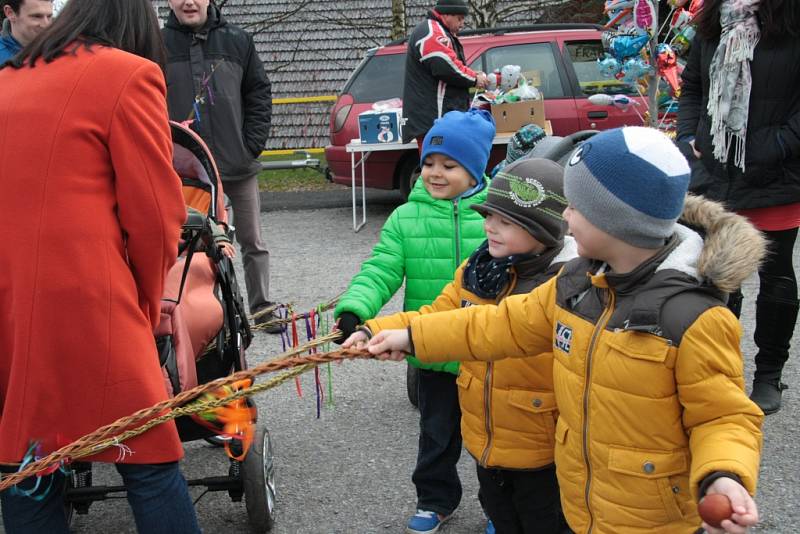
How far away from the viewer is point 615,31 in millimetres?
6414

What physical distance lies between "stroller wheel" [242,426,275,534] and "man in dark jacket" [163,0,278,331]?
2.20 metres

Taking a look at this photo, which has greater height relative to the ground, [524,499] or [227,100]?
[227,100]

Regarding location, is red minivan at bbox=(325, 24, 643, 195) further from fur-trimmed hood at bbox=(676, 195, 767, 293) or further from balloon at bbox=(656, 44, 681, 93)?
fur-trimmed hood at bbox=(676, 195, 767, 293)

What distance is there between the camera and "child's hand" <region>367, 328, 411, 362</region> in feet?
7.63

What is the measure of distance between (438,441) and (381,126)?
18.8ft

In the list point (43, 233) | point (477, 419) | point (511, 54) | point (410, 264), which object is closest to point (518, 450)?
point (477, 419)

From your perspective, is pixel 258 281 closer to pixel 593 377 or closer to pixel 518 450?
pixel 518 450

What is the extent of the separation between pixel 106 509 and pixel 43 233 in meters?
1.77

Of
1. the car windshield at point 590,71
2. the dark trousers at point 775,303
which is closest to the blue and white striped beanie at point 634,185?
the dark trousers at point 775,303

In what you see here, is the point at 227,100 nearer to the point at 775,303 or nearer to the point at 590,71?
the point at 775,303

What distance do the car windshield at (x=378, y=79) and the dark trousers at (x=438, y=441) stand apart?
6.46 metres

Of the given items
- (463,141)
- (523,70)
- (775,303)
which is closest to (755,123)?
(775,303)

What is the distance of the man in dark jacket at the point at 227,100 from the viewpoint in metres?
5.47

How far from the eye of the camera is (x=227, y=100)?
18.3 ft
